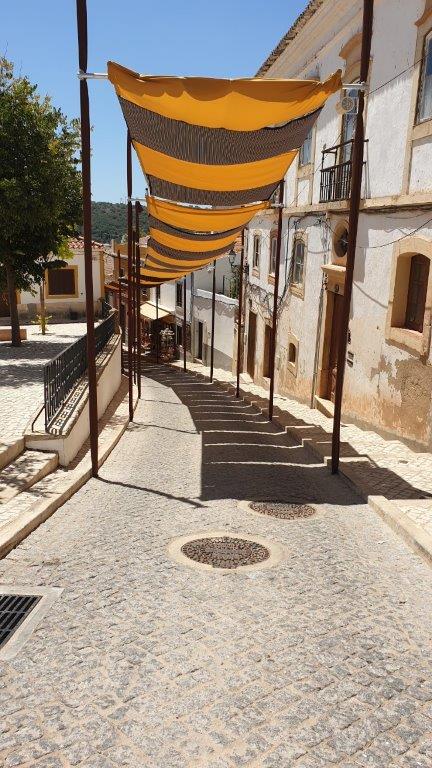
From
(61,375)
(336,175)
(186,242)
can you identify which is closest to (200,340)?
(336,175)

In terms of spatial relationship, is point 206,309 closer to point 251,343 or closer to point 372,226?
point 251,343

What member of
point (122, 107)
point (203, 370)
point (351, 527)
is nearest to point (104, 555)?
point (351, 527)

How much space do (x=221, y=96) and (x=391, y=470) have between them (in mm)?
5624

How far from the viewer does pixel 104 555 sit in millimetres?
5527

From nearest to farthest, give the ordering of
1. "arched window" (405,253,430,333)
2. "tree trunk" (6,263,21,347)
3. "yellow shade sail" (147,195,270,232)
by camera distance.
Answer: "yellow shade sail" (147,195,270,232) < "arched window" (405,253,430,333) < "tree trunk" (6,263,21,347)

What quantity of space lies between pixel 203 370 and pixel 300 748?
2660 cm

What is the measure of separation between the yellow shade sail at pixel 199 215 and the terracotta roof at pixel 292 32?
668 cm

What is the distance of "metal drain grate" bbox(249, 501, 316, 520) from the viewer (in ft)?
22.2

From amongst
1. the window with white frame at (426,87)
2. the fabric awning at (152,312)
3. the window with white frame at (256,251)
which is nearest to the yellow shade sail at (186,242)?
the window with white frame at (426,87)

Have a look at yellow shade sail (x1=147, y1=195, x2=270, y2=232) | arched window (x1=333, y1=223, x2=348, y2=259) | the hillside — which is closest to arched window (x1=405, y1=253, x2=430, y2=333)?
yellow shade sail (x1=147, y1=195, x2=270, y2=232)

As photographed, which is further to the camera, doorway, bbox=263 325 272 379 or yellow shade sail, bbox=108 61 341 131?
doorway, bbox=263 325 272 379

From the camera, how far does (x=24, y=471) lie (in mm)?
7613

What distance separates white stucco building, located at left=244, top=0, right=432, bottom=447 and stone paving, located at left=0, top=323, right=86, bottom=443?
6652 millimetres

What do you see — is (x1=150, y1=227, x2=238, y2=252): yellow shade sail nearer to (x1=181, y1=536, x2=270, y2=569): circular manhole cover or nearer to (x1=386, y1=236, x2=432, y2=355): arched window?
(x1=386, y1=236, x2=432, y2=355): arched window
